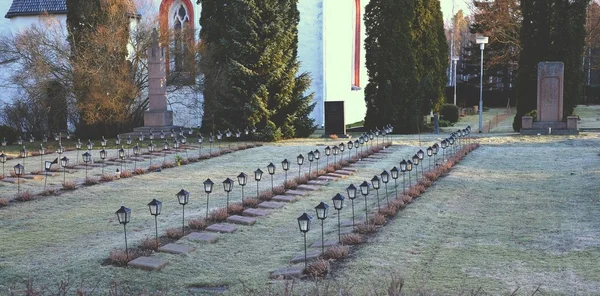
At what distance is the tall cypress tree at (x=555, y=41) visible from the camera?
68.8ft

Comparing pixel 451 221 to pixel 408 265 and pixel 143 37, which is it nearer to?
pixel 408 265

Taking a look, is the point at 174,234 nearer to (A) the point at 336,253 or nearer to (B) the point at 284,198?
(A) the point at 336,253

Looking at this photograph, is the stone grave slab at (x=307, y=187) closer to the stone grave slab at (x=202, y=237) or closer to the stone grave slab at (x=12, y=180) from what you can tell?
the stone grave slab at (x=202, y=237)

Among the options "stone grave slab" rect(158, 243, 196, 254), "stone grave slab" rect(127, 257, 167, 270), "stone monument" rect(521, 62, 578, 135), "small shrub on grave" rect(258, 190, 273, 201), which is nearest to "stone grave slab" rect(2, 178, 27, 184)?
"small shrub on grave" rect(258, 190, 273, 201)

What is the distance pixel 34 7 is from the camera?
2867 cm

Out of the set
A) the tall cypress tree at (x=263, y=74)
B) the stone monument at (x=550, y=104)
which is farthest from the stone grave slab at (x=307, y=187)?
the stone monument at (x=550, y=104)

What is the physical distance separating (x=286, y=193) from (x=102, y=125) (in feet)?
46.2

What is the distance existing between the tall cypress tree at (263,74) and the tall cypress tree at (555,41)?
874cm

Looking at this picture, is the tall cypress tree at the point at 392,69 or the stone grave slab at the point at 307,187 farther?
the tall cypress tree at the point at 392,69

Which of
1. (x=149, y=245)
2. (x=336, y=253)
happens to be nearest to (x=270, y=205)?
(x=149, y=245)

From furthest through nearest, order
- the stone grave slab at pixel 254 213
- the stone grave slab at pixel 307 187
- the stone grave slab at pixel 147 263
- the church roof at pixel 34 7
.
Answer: the church roof at pixel 34 7 < the stone grave slab at pixel 307 187 < the stone grave slab at pixel 254 213 < the stone grave slab at pixel 147 263

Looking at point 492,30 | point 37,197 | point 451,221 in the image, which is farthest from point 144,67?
point 492,30

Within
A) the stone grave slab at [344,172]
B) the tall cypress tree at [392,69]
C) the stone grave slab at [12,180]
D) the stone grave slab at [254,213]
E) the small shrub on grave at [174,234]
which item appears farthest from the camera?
the tall cypress tree at [392,69]

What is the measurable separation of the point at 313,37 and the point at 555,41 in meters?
10.7
